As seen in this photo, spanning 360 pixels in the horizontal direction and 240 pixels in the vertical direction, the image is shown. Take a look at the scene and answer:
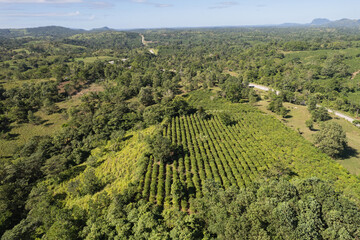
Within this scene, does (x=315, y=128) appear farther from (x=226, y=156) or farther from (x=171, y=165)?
(x=171, y=165)

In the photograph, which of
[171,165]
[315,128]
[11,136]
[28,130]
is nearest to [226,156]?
[171,165]

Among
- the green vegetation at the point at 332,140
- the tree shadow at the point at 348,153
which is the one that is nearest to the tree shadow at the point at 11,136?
the green vegetation at the point at 332,140

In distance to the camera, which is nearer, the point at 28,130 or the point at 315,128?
the point at 315,128

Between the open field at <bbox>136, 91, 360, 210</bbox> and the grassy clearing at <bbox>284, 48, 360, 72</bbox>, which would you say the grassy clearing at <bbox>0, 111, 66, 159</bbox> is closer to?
the open field at <bbox>136, 91, 360, 210</bbox>

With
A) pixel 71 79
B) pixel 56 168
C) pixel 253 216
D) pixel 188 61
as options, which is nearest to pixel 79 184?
pixel 56 168

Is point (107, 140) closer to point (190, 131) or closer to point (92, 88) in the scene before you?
point (190, 131)

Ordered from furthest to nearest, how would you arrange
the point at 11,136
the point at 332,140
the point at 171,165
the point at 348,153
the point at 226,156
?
the point at 11,136
the point at 348,153
the point at 332,140
the point at 226,156
the point at 171,165

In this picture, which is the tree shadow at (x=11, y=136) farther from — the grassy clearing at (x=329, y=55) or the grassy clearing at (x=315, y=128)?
the grassy clearing at (x=329, y=55)

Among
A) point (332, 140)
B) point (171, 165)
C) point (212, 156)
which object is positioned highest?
point (332, 140)

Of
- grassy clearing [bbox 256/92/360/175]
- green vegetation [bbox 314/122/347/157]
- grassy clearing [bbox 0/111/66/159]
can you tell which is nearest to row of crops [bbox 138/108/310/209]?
green vegetation [bbox 314/122/347/157]
